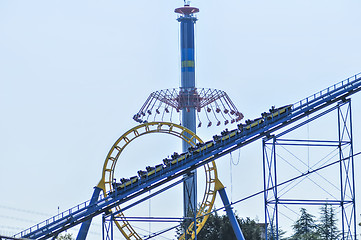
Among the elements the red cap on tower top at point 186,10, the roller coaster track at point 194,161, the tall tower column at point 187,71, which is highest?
the red cap on tower top at point 186,10

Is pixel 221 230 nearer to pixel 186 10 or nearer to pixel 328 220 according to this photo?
pixel 328 220

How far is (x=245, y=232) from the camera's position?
313ft

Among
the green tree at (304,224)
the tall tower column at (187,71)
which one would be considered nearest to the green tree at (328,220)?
the green tree at (304,224)

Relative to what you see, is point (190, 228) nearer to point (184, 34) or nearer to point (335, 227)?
point (335, 227)

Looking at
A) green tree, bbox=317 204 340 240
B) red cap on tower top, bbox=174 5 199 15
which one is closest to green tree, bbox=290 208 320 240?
green tree, bbox=317 204 340 240

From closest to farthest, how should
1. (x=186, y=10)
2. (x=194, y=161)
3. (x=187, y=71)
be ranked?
(x=194, y=161) < (x=187, y=71) < (x=186, y=10)

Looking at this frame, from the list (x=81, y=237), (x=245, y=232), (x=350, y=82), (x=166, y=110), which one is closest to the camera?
(x=350, y=82)

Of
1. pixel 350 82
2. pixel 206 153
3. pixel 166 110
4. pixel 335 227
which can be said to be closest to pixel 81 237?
pixel 206 153

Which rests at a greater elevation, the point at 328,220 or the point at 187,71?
the point at 187,71

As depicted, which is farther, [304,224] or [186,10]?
[186,10]

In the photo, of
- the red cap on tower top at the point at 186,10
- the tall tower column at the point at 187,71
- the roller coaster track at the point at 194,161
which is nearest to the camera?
the roller coaster track at the point at 194,161

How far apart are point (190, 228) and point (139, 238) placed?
3850mm

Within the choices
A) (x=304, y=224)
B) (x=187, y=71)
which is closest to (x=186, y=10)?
(x=187, y=71)

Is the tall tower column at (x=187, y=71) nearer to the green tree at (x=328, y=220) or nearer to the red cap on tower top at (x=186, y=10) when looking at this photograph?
the red cap on tower top at (x=186, y=10)
